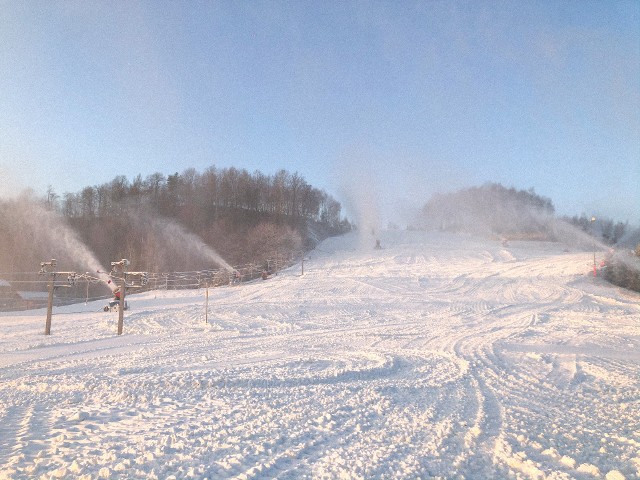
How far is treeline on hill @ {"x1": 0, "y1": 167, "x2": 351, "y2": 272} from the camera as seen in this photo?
155 feet

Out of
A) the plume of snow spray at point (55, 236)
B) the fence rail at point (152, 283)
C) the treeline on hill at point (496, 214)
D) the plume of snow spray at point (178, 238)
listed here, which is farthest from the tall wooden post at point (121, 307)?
the treeline on hill at point (496, 214)

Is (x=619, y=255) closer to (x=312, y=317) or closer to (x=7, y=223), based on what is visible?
(x=312, y=317)

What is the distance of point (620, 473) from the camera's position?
144 inches

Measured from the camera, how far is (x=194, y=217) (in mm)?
60500

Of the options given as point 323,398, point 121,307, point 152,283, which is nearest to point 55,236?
point 152,283

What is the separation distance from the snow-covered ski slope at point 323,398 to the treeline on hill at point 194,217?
106 ft

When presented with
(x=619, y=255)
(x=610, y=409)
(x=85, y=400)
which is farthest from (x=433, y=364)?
(x=619, y=255)

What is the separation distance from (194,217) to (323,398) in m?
58.1

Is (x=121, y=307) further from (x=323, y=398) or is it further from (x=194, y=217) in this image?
(x=194, y=217)

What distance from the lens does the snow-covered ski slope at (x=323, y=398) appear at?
386cm

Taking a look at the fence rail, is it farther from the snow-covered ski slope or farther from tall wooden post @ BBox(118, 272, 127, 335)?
the snow-covered ski slope

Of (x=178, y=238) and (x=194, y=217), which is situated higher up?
(x=194, y=217)

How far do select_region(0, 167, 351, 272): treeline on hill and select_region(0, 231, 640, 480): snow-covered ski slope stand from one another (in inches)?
1274

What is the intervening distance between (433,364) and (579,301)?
54.4 feet
